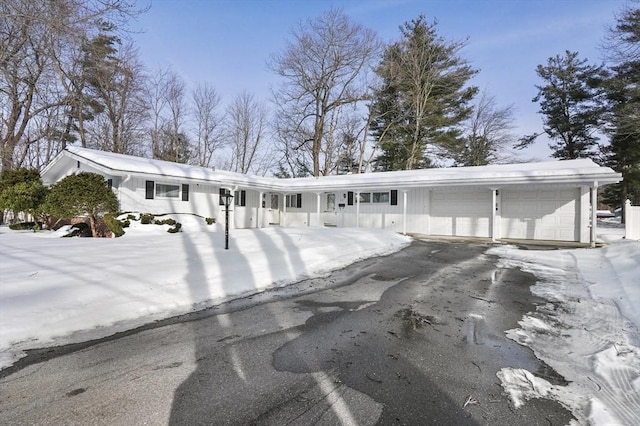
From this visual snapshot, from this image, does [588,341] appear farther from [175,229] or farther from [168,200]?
[168,200]

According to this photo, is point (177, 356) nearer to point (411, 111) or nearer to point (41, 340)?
point (41, 340)

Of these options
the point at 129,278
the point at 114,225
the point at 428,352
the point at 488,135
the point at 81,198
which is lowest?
the point at 428,352

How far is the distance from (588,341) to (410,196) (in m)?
12.8

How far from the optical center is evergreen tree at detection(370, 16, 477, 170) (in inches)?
986

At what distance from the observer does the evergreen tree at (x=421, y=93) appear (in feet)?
82.2

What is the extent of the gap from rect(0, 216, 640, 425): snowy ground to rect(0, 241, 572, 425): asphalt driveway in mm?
235

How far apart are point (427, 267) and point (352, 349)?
192 inches

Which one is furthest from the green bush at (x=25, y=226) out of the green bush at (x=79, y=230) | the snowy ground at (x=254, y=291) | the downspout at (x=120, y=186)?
the snowy ground at (x=254, y=291)

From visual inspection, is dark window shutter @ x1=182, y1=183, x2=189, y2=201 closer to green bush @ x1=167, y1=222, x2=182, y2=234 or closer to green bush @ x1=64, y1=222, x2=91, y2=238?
green bush @ x1=167, y1=222, x2=182, y2=234

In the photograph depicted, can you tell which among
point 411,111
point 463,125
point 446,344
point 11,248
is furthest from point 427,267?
point 463,125

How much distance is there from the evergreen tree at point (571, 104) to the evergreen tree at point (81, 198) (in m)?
30.0

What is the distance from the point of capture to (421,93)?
25.4 m

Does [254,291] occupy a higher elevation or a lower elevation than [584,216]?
lower

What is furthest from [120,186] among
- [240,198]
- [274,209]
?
[274,209]
